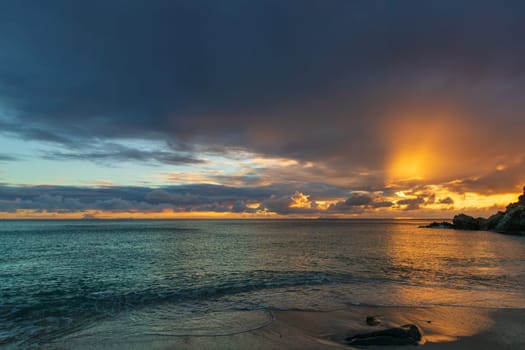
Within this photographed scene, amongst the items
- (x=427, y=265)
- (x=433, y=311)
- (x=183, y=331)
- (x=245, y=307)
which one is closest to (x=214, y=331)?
(x=183, y=331)

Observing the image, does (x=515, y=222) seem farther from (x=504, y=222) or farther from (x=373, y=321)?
(x=373, y=321)

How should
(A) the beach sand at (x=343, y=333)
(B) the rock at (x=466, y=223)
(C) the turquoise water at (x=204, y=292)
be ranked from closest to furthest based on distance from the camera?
(A) the beach sand at (x=343, y=333), (C) the turquoise water at (x=204, y=292), (B) the rock at (x=466, y=223)

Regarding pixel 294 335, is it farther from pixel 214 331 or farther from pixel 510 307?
pixel 510 307

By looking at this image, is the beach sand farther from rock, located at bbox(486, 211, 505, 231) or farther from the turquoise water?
rock, located at bbox(486, 211, 505, 231)

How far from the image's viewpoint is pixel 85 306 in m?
21.0

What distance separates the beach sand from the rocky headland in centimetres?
12565

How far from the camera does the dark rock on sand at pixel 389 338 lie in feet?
42.3

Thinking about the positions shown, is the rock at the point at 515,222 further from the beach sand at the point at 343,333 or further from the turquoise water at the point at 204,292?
the beach sand at the point at 343,333

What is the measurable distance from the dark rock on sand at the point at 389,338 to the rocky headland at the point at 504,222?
5229 inches

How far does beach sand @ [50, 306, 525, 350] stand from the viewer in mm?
13094

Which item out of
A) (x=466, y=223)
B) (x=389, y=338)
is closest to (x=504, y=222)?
(x=466, y=223)

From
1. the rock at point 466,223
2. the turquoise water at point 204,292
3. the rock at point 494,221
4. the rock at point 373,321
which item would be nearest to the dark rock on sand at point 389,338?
the rock at point 373,321

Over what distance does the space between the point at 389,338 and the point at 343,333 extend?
227cm

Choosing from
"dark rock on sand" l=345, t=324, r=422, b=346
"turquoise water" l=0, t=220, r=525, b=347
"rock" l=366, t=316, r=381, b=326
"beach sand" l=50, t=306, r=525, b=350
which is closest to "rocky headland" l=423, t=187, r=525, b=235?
"turquoise water" l=0, t=220, r=525, b=347
